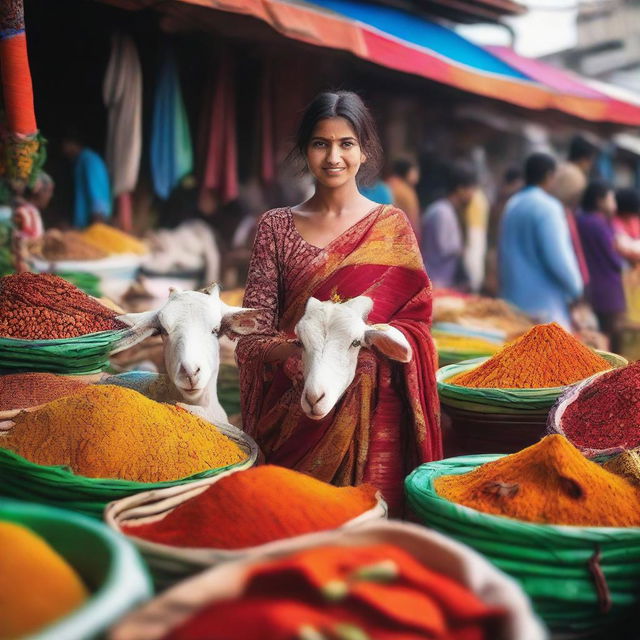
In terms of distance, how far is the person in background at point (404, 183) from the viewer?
630 cm

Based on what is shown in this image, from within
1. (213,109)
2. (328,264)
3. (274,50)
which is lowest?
(328,264)

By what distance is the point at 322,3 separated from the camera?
521 centimetres

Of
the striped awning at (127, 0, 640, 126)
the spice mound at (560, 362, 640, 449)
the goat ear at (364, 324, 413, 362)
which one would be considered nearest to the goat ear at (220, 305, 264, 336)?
the goat ear at (364, 324, 413, 362)

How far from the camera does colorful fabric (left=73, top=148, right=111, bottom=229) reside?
474cm

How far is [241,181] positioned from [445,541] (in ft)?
15.3

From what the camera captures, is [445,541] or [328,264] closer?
[445,541]

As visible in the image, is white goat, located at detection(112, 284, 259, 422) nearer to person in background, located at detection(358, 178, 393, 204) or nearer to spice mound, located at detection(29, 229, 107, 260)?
spice mound, located at detection(29, 229, 107, 260)

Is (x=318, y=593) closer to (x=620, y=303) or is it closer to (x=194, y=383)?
(x=194, y=383)

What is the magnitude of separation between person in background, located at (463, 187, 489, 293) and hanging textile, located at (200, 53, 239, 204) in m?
2.55

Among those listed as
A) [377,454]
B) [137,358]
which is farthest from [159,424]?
[137,358]

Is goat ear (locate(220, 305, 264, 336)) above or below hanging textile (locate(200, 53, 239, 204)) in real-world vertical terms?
below

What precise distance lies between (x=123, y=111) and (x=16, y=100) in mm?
2146

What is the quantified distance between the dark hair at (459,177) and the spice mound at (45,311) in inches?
197

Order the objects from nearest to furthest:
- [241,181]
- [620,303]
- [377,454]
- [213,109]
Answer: [377,454] → [213,109] → [241,181] → [620,303]
